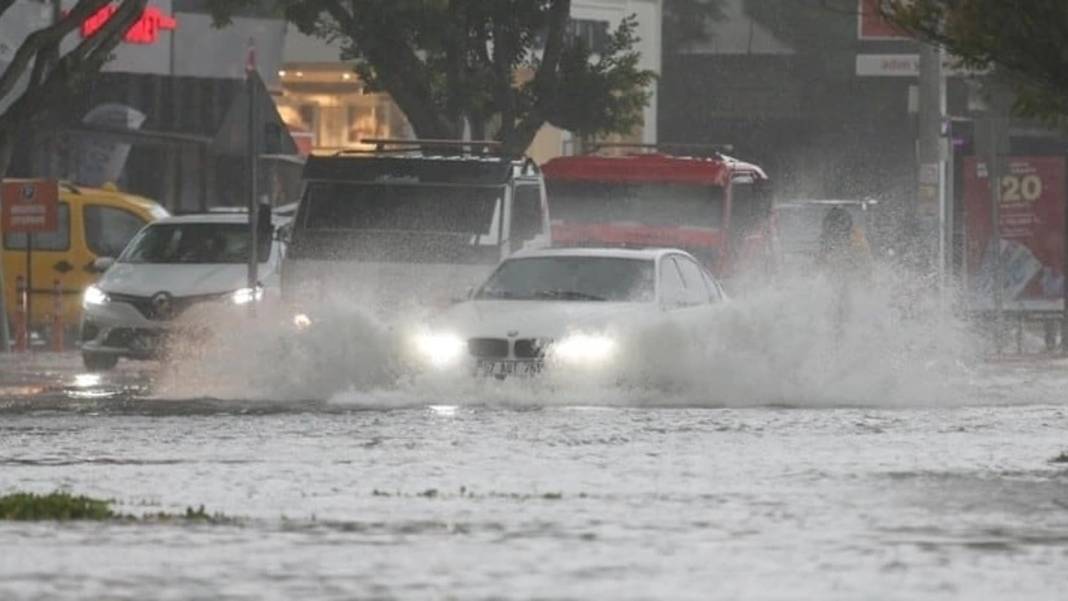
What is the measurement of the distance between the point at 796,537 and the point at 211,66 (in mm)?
48075

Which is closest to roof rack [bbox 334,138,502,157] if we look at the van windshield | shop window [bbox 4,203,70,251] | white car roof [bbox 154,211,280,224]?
the van windshield

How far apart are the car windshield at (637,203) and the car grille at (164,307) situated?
291 inches

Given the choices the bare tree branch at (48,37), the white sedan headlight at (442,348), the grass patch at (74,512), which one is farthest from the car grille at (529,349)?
the grass patch at (74,512)

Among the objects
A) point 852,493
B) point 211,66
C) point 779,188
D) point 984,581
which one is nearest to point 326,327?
point 852,493

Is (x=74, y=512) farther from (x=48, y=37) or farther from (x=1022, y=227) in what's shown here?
(x=1022, y=227)

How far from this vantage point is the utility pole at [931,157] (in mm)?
42219

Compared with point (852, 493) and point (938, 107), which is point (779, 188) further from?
point (852, 493)

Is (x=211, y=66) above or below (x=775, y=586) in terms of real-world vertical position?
above

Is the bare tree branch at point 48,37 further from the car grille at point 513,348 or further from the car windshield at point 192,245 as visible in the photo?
the car grille at point 513,348

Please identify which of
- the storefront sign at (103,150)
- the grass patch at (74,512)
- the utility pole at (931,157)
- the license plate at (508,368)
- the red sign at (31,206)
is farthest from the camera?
the storefront sign at (103,150)

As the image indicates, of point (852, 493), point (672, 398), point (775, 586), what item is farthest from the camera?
point (672, 398)

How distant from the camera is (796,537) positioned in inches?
554

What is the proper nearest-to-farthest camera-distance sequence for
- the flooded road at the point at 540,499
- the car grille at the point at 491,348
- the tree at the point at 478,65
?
1. the flooded road at the point at 540,499
2. the car grille at the point at 491,348
3. the tree at the point at 478,65

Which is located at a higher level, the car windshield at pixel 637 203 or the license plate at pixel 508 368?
the car windshield at pixel 637 203
